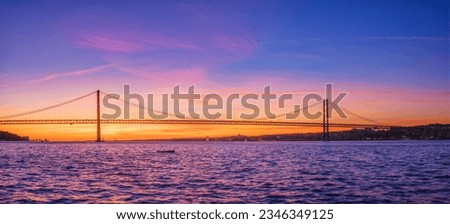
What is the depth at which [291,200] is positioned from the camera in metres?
10.9

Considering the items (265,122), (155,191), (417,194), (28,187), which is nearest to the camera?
(417,194)

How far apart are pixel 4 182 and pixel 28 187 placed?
1928 mm

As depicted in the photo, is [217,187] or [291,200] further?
[217,187]

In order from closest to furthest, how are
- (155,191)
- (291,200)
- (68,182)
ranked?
(291,200) → (155,191) → (68,182)

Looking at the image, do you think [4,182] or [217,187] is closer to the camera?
[217,187]

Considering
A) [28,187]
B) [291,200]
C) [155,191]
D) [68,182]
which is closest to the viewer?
[291,200]

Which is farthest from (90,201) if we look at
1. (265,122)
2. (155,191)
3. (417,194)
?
(265,122)

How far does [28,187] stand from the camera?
1374 cm

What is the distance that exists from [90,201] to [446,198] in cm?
743
